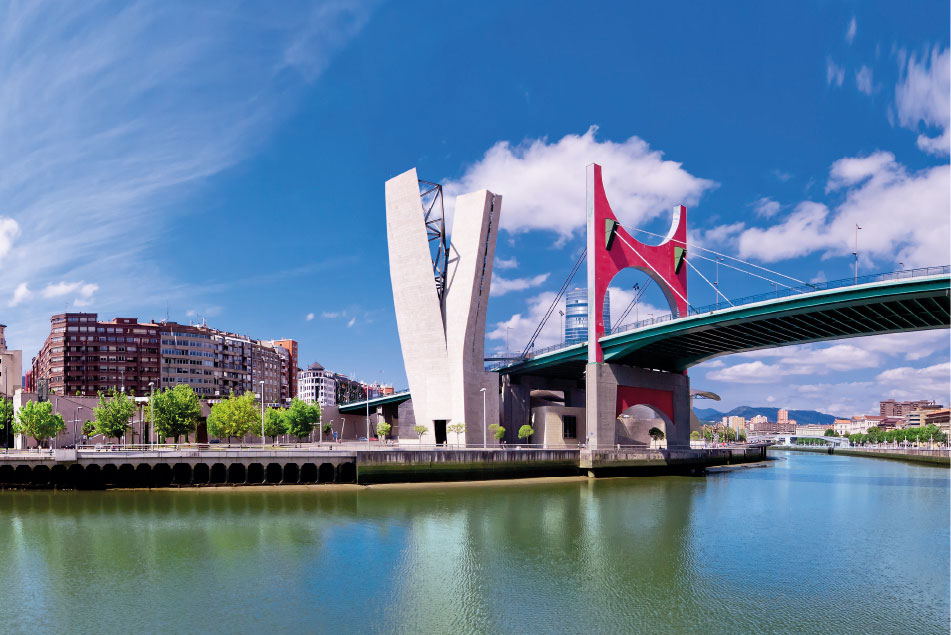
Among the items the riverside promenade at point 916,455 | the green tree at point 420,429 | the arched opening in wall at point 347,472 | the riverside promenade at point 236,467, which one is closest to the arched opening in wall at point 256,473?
the riverside promenade at point 236,467

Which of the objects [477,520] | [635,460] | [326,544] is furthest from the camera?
[635,460]

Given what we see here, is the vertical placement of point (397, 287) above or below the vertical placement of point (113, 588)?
above

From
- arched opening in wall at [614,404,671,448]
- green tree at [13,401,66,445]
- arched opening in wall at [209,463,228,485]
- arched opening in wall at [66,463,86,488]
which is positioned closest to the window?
arched opening in wall at [614,404,671,448]

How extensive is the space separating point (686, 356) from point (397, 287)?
27.4 meters

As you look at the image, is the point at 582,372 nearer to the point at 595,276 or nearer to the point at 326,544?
the point at 595,276

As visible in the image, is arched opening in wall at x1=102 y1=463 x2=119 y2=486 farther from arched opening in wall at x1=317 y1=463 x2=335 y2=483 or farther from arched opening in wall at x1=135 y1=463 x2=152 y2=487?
arched opening in wall at x1=317 y1=463 x2=335 y2=483

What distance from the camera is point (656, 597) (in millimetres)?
17750

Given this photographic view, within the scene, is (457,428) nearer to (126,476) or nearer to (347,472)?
(347,472)

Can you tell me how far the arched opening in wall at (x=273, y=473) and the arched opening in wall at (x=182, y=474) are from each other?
4.37 metres

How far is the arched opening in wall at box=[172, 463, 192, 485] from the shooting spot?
40625mm

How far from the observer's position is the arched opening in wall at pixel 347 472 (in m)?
42.2

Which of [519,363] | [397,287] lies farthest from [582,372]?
[397,287]

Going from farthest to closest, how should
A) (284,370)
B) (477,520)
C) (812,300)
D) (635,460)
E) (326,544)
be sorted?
(284,370), (635,460), (812,300), (477,520), (326,544)

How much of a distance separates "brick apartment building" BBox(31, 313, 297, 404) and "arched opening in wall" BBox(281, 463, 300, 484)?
61.8 meters
